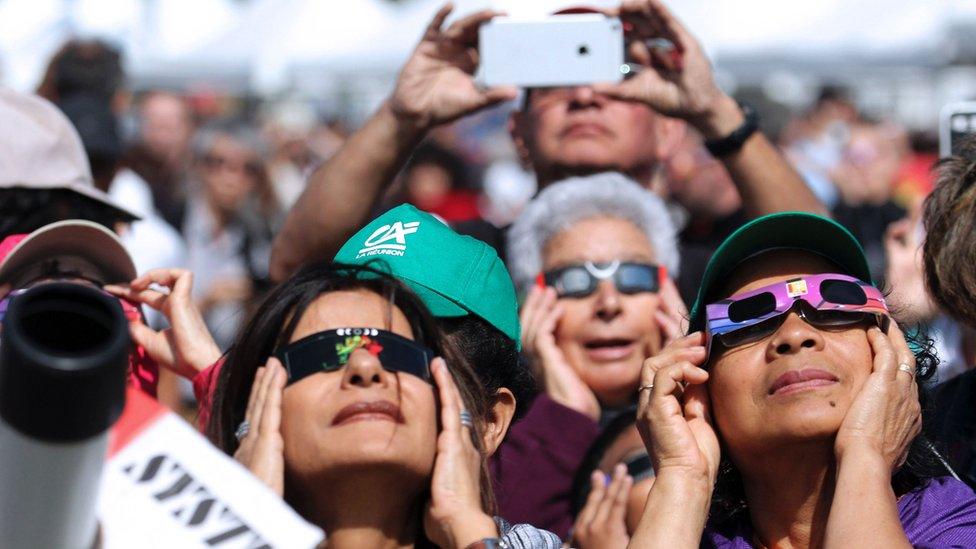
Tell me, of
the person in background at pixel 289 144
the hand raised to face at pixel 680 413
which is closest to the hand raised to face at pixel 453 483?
the hand raised to face at pixel 680 413

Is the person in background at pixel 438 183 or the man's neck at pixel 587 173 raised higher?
the man's neck at pixel 587 173

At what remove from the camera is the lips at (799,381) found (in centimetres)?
275

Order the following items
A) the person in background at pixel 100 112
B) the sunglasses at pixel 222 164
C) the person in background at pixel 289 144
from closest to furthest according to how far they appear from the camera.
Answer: the person in background at pixel 100 112 → the sunglasses at pixel 222 164 → the person in background at pixel 289 144

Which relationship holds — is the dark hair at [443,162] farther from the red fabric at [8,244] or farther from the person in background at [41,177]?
the red fabric at [8,244]

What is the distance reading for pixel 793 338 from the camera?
279 cm

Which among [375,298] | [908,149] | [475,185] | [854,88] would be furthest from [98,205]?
[854,88]

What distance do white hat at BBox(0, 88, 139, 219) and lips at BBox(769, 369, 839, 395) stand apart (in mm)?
1766

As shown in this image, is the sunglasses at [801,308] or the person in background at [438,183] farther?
the person in background at [438,183]

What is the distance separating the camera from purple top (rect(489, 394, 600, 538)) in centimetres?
391

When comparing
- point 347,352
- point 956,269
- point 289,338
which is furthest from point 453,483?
point 956,269

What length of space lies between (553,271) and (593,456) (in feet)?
2.20

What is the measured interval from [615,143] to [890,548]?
2.30 metres

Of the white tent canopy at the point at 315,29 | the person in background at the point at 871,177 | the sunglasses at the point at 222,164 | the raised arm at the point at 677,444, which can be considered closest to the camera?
the raised arm at the point at 677,444

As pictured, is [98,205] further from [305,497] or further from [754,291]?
→ [754,291]
